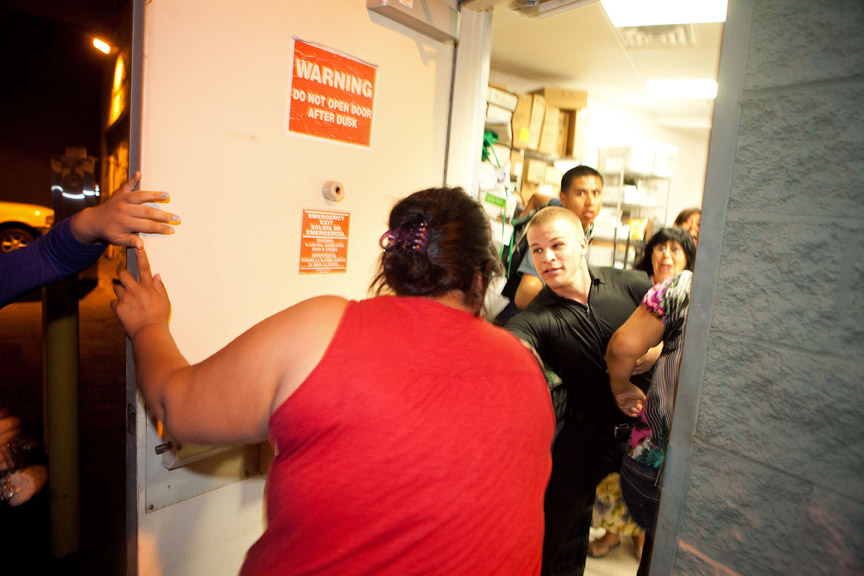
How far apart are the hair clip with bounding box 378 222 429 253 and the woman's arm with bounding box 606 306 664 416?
2.91 ft

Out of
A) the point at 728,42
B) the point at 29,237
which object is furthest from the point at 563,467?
the point at 29,237

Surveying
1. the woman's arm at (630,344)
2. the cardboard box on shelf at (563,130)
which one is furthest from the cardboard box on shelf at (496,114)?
the woman's arm at (630,344)

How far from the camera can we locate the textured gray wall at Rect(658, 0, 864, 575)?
74 centimetres

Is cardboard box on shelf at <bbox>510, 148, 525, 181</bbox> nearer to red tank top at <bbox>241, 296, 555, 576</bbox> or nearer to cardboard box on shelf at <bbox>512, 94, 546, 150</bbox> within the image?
cardboard box on shelf at <bbox>512, 94, 546, 150</bbox>

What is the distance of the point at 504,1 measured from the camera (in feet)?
5.42

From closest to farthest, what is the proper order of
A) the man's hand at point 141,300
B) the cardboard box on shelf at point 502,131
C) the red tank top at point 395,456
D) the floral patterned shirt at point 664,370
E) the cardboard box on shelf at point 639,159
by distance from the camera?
the red tank top at point 395,456, the man's hand at point 141,300, the floral patterned shirt at point 664,370, the cardboard box on shelf at point 502,131, the cardboard box on shelf at point 639,159

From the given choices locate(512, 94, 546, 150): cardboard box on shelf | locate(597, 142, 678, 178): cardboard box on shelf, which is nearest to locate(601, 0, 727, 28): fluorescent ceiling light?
locate(512, 94, 546, 150): cardboard box on shelf

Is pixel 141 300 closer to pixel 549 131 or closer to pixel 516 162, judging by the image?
pixel 516 162

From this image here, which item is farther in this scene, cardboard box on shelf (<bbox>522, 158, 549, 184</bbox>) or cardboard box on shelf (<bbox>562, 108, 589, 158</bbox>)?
cardboard box on shelf (<bbox>562, 108, 589, 158</bbox>)

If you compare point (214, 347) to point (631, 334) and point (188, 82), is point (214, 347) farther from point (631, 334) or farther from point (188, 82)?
point (631, 334)

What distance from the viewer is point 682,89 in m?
4.93

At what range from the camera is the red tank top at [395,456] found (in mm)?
699

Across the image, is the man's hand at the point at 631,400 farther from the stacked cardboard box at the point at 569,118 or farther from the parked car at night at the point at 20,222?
the parked car at night at the point at 20,222

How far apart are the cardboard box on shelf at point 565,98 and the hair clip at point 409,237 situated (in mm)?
4440
